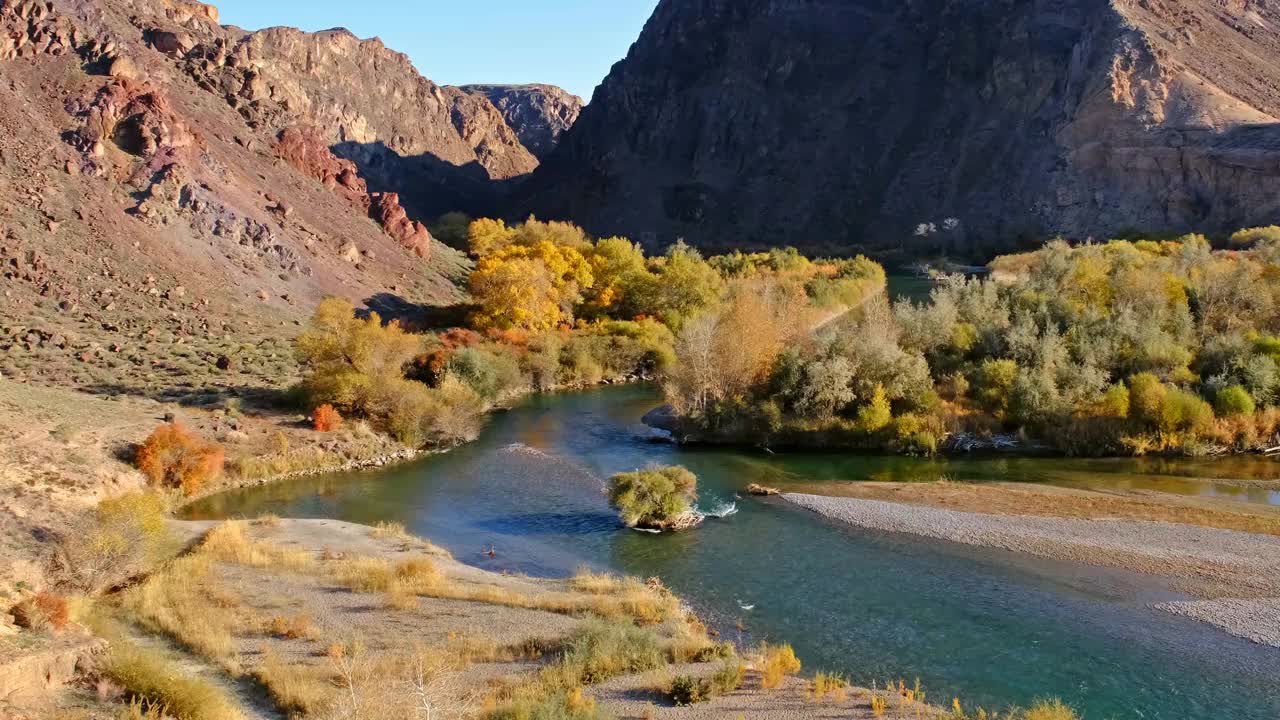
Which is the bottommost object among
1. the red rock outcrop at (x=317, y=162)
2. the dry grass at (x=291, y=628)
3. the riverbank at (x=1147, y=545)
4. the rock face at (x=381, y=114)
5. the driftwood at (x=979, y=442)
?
the dry grass at (x=291, y=628)

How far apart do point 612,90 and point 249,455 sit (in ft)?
567

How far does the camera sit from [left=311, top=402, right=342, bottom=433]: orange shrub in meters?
37.7

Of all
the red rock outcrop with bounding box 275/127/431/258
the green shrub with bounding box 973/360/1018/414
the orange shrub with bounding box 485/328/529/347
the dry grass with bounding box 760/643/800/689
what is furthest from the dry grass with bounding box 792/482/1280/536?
the red rock outcrop with bounding box 275/127/431/258

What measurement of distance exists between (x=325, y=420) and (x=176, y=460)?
6.84m

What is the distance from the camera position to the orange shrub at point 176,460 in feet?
102

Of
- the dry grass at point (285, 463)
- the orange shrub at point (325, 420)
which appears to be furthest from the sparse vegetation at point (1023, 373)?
the dry grass at point (285, 463)

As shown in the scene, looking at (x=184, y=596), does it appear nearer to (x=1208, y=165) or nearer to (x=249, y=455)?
(x=249, y=455)

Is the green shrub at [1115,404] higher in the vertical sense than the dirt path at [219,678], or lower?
higher

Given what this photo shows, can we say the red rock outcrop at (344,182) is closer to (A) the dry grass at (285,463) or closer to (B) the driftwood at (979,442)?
(A) the dry grass at (285,463)

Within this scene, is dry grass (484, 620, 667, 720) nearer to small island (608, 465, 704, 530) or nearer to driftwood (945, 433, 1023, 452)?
small island (608, 465, 704, 530)

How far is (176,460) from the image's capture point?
31703 mm

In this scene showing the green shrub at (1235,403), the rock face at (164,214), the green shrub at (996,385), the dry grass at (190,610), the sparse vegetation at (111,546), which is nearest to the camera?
the dry grass at (190,610)

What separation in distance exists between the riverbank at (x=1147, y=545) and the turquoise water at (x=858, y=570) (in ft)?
1.96

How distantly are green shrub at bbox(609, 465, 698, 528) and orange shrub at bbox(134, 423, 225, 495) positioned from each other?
14389mm
